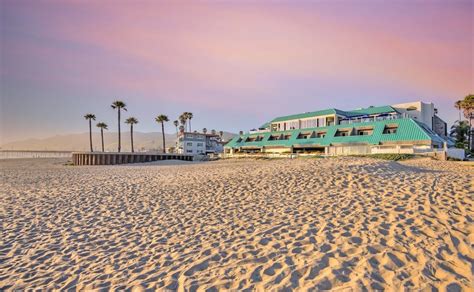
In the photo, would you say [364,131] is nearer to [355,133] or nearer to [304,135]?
[355,133]

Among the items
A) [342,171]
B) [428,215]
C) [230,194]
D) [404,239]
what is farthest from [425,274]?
[342,171]

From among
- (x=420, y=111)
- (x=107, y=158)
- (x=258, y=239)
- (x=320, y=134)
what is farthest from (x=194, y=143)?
(x=258, y=239)

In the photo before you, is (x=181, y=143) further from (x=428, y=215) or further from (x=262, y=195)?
(x=428, y=215)

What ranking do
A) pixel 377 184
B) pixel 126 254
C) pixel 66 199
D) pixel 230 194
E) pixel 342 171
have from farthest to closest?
pixel 342 171
pixel 66 199
pixel 230 194
pixel 377 184
pixel 126 254

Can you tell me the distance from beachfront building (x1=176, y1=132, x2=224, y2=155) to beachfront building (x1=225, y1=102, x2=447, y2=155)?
42.9 feet

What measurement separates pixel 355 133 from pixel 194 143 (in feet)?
144

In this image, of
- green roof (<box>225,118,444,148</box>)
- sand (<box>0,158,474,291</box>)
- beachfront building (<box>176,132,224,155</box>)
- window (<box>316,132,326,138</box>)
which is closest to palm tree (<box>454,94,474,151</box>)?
green roof (<box>225,118,444,148</box>)

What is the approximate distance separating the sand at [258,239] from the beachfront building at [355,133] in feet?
95.9

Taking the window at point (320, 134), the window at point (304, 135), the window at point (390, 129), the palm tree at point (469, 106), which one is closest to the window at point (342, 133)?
the window at point (320, 134)

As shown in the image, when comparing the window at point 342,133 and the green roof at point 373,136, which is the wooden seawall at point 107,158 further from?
the window at point 342,133

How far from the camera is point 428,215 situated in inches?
240

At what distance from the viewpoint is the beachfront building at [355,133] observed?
115ft

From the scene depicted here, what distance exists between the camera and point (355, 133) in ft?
137

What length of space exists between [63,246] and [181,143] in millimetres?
63827
